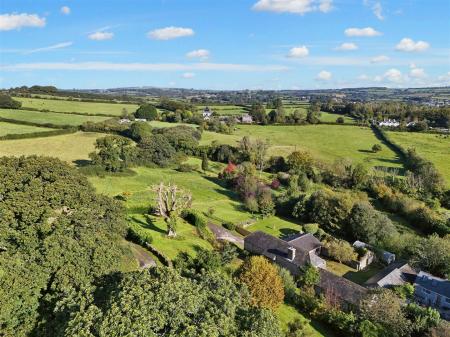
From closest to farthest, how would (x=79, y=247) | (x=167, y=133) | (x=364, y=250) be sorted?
(x=79, y=247) → (x=364, y=250) → (x=167, y=133)

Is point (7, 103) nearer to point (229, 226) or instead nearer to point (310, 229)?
point (229, 226)

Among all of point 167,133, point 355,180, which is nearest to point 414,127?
point 355,180

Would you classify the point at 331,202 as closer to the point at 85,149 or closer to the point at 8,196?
the point at 8,196

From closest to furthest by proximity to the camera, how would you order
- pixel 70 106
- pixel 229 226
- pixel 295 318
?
pixel 295 318
pixel 229 226
pixel 70 106

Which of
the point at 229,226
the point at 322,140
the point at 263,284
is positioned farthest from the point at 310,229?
the point at 322,140

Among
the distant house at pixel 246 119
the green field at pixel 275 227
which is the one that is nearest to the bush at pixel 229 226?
the green field at pixel 275 227

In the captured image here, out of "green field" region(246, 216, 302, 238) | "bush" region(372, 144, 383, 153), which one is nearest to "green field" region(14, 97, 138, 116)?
"bush" region(372, 144, 383, 153)
